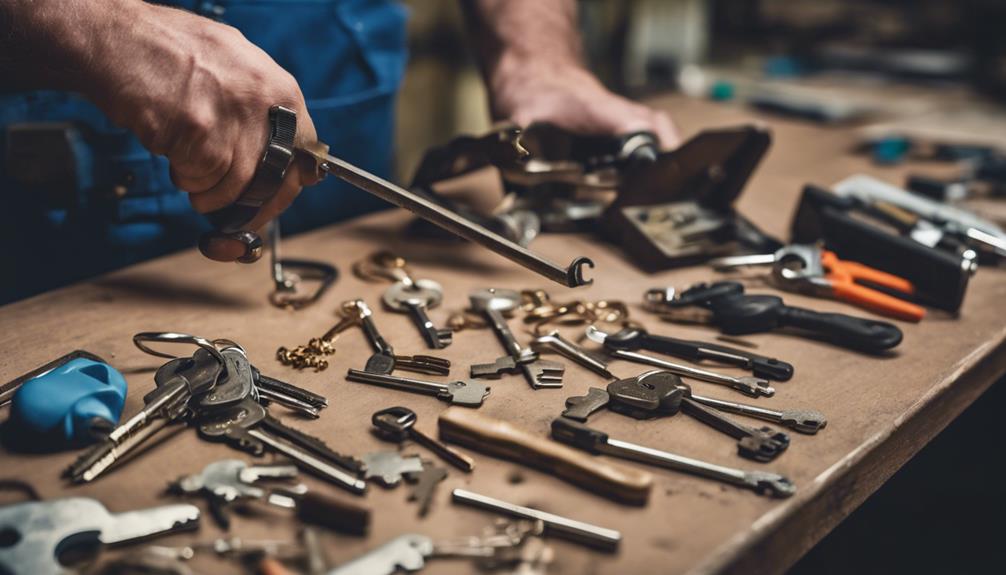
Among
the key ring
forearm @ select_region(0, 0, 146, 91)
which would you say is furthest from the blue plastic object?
forearm @ select_region(0, 0, 146, 91)

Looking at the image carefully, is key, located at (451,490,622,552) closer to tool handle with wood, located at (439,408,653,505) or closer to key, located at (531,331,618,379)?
tool handle with wood, located at (439,408,653,505)

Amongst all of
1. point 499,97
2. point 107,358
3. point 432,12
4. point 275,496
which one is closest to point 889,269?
point 499,97

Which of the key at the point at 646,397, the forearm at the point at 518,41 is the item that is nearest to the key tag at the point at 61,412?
the key at the point at 646,397

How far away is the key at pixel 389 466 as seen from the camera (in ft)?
2.07

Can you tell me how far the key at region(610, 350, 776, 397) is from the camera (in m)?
0.78

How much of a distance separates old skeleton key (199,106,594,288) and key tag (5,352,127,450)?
23 centimetres

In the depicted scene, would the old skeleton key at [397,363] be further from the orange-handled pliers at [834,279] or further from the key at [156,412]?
the orange-handled pliers at [834,279]

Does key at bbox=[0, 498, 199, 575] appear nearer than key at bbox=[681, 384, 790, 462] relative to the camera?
Yes

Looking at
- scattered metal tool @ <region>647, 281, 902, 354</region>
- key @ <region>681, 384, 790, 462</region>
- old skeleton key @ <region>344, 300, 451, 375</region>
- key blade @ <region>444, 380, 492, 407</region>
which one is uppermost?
scattered metal tool @ <region>647, 281, 902, 354</region>

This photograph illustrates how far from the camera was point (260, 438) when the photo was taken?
2.22 feet

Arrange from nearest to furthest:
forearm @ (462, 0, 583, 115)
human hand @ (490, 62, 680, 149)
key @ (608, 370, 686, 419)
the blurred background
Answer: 1. key @ (608, 370, 686, 419)
2. human hand @ (490, 62, 680, 149)
3. forearm @ (462, 0, 583, 115)
4. the blurred background

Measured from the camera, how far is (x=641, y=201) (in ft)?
3.75

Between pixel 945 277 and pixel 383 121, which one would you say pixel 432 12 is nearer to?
pixel 383 121

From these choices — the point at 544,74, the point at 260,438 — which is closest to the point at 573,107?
the point at 544,74
